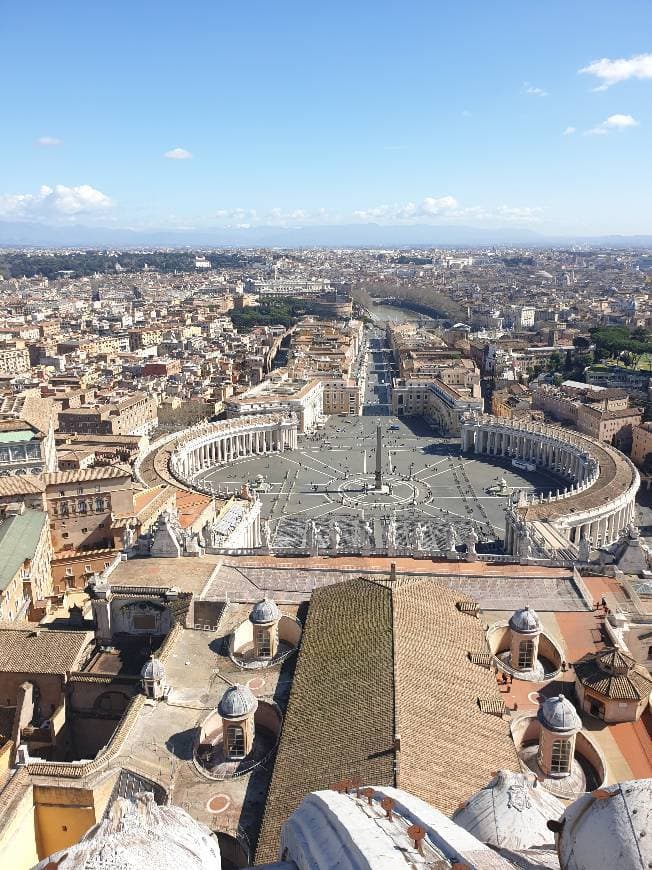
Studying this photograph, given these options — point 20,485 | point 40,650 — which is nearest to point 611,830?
point 40,650

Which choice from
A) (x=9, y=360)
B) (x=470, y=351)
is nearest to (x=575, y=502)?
(x=470, y=351)

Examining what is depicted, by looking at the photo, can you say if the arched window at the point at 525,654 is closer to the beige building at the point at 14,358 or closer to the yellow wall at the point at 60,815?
the yellow wall at the point at 60,815

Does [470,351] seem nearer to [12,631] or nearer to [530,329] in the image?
[530,329]

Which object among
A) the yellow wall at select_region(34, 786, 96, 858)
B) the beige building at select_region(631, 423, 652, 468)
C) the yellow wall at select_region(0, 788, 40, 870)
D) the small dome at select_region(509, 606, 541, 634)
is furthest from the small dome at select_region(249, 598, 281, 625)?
the beige building at select_region(631, 423, 652, 468)

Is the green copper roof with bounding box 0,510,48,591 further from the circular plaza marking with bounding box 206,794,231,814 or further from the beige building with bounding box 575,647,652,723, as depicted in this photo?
the beige building with bounding box 575,647,652,723

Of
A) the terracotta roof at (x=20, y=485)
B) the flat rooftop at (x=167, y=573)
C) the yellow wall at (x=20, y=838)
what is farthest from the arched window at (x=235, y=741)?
the terracotta roof at (x=20, y=485)

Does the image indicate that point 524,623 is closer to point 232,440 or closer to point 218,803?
point 218,803
